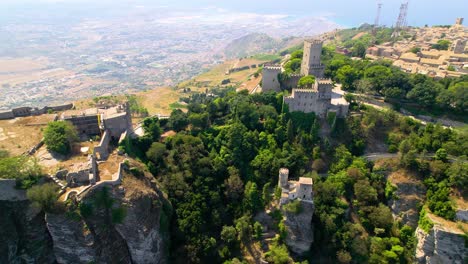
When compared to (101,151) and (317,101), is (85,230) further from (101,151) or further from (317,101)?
(317,101)

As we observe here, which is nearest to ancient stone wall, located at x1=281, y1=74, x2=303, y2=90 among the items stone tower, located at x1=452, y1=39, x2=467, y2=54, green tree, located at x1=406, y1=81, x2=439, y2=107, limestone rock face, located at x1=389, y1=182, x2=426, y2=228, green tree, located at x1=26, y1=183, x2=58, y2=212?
green tree, located at x1=406, y1=81, x2=439, y2=107

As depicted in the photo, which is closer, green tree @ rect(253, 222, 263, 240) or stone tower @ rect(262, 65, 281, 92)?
green tree @ rect(253, 222, 263, 240)

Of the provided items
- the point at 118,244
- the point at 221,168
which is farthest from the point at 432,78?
the point at 118,244

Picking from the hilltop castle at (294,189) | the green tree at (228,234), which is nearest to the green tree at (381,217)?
the hilltop castle at (294,189)

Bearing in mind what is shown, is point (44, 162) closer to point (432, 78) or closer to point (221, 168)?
point (221, 168)

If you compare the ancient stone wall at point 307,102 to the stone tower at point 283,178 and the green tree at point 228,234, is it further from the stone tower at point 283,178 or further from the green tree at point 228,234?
the green tree at point 228,234

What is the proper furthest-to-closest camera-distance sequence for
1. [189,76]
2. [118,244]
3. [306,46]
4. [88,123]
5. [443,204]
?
[189,76]
[306,46]
[88,123]
[443,204]
[118,244]

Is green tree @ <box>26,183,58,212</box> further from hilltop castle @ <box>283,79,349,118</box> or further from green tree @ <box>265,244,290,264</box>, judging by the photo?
hilltop castle @ <box>283,79,349,118</box>
